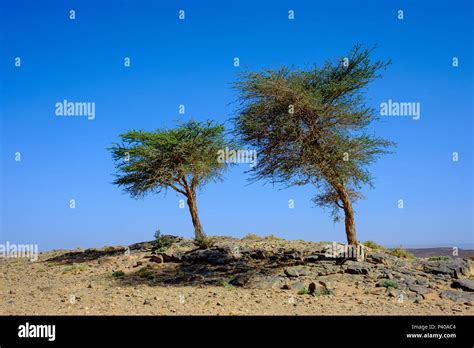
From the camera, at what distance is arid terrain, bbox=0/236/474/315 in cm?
1473

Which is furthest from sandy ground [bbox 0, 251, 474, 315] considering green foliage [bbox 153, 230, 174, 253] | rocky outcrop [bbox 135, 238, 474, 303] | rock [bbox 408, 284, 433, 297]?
green foliage [bbox 153, 230, 174, 253]

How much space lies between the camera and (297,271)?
19203 mm

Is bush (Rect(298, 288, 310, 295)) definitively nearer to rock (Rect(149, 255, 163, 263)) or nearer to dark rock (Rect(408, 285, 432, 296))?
dark rock (Rect(408, 285, 432, 296))

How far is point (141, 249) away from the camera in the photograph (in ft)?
98.5

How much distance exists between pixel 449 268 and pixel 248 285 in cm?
838

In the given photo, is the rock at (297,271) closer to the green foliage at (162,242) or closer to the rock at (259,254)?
the rock at (259,254)

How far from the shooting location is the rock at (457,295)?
16078 millimetres

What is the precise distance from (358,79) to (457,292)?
9673mm

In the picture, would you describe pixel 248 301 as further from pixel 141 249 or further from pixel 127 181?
pixel 127 181

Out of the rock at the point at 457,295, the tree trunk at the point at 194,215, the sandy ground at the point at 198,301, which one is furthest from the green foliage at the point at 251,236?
the rock at the point at 457,295

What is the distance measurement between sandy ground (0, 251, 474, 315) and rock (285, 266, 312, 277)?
1.45m
